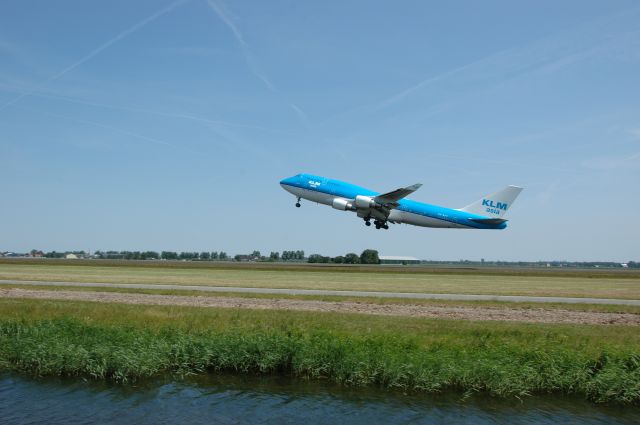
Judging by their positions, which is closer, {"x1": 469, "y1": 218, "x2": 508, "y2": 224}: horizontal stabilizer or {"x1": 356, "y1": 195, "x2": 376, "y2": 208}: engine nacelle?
{"x1": 356, "y1": 195, "x2": 376, "y2": 208}: engine nacelle

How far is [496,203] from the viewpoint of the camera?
7581 cm

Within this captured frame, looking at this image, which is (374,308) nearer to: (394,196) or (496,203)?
(394,196)

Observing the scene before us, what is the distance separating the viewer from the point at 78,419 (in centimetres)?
1410

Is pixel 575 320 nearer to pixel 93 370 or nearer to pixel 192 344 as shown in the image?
pixel 192 344

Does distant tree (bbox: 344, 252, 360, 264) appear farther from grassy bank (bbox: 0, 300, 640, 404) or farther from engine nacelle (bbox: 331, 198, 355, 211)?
grassy bank (bbox: 0, 300, 640, 404)

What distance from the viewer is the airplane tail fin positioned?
247 feet

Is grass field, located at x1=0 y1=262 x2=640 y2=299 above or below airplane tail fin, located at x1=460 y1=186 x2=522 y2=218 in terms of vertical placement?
below

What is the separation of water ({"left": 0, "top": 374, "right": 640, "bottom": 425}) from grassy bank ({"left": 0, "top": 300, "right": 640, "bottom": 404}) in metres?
0.83

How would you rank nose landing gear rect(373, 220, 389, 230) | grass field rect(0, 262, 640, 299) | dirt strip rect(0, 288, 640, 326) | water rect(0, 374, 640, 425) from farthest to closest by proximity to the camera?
nose landing gear rect(373, 220, 389, 230)
grass field rect(0, 262, 640, 299)
dirt strip rect(0, 288, 640, 326)
water rect(0, 374, 640, 425)

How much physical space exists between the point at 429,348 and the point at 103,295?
23.4 m

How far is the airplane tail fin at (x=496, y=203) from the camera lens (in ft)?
247

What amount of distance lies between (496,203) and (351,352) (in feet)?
202

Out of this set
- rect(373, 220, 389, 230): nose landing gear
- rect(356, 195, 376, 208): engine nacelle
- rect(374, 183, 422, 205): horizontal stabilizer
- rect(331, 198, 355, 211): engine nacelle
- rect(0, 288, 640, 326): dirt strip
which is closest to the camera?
rect(0, 288, 640, 326): dirt strip

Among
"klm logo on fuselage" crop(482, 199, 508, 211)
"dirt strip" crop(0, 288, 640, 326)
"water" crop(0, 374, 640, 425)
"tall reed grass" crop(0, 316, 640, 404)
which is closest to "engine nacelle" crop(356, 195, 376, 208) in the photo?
"klm logo on fuselage" crop(482, 199, 508, 211)
